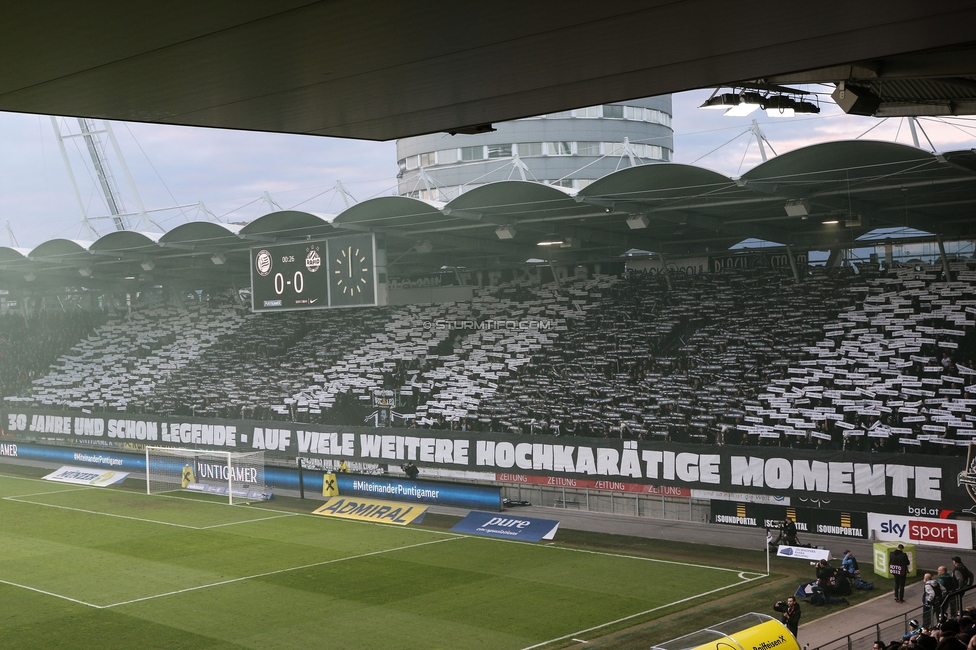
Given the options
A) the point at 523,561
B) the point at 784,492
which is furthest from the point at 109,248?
the point at 784,492

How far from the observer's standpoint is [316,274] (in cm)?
2691

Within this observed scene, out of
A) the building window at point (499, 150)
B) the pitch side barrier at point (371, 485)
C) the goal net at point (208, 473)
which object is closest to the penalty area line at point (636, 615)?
the pitch side barrier at point (371, 485)

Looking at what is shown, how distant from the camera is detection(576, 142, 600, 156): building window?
54031mm

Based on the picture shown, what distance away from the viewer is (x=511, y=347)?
34.4m

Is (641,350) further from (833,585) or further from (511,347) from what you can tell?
(833,585)

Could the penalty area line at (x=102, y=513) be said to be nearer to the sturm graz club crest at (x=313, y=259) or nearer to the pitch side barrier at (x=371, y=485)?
the pitch side barrier at (x=371, y=485)

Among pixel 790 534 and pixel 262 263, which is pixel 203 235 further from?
pixel 790 534

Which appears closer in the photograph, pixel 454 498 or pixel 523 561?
Answer: pixel 523 561

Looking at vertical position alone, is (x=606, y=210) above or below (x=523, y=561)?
above

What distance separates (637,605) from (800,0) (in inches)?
674

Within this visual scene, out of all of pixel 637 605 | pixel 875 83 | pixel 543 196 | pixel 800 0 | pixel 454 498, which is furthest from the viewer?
pixel 454 498

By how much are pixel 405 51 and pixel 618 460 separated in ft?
77.9

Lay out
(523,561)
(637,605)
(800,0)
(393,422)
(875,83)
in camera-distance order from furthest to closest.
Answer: (393,422) < (523,561) < (637,605) < (875,83) < (800,0)

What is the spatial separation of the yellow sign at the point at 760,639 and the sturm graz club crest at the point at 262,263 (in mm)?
19376
